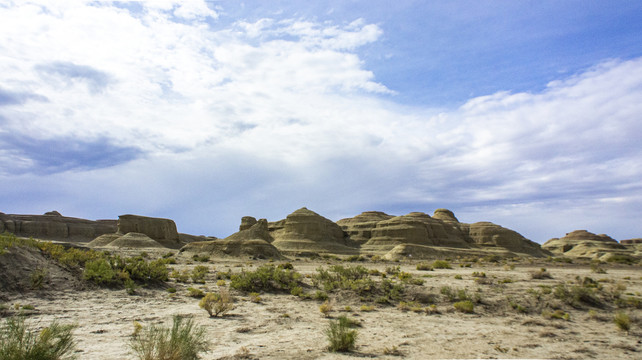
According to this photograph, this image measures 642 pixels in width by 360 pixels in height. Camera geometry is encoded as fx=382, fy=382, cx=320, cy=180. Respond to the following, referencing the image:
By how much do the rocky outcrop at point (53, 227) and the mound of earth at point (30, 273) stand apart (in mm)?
99982

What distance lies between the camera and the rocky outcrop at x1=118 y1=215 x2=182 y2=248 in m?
78.4

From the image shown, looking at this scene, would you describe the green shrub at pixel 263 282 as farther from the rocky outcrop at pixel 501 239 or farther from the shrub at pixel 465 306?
the rocky outcrop at pixel 501 239

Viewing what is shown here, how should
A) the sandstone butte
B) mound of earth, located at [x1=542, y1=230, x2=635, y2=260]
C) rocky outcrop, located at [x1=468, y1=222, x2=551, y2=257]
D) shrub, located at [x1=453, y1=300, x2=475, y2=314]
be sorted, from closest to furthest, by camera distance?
shrub, located at [x1=453, y1=300, x2=475, y2=314] < the sandstone butte < mound of earth, located at [x1=542, y1=230, x2=635, y2=260] < rocky outcrop, located at [x1=468, y1=222, x2=551, y2=257]

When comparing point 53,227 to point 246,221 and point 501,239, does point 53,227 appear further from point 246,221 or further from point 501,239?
point 501,239

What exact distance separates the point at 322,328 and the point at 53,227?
116584 millimetres

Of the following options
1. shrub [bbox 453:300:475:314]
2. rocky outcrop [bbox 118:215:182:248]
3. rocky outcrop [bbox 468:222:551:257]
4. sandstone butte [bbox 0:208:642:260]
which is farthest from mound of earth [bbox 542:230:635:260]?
shrub [bbox 453:300:475:314]

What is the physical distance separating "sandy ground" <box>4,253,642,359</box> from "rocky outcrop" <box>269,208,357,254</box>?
73.2 metres

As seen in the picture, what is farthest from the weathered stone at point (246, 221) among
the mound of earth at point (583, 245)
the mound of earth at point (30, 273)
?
the mound of earth at point (30, 273)

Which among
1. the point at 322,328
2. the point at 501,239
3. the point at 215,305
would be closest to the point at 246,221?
the point at 501,239

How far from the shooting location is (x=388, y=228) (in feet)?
331

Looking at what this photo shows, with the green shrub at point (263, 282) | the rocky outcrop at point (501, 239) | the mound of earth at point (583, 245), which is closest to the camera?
the green shrub at point (263, 282)

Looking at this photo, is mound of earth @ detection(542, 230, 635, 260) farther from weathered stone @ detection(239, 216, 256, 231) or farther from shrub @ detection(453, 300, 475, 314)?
shrub @ detection(453, 300, 475, 314)

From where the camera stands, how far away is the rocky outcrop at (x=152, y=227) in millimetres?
78438

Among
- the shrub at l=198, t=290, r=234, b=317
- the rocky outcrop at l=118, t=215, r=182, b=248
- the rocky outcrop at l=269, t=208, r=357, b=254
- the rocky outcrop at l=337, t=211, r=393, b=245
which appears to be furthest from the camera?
the rocky outcrop at l=337, t=211, r=393, b=245
